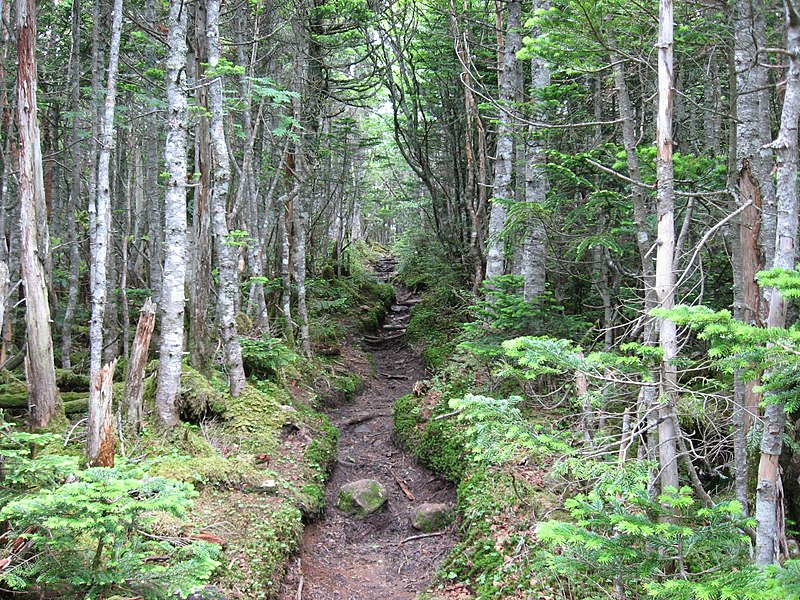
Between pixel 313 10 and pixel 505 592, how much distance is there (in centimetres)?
1145

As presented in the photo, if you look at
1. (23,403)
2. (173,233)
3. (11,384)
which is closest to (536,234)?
(173,233)

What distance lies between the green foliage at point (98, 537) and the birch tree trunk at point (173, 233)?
10.1 feet

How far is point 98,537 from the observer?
378 centimetres

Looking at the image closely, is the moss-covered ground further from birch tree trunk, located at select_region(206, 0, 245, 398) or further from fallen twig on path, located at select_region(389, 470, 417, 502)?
birch tree trunk, located at select_region(206, 0, 245, 398)

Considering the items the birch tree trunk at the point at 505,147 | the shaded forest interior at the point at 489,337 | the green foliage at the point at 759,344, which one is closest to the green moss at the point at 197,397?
the shaded forest interior at the point at 489,337

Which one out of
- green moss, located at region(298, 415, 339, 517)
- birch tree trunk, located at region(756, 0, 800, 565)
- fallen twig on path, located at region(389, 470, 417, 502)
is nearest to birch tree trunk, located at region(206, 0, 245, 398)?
green moss, located at region(298, 415, 339, 517)

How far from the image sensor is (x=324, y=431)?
9.32 m

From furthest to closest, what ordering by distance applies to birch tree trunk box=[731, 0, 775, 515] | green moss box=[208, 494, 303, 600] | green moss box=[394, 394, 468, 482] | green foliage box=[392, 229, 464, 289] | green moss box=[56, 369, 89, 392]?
green foliage box=[392, 229, 464, 289]
green moss box=[56, 369, 89, 392]
green moss box=[394, 394, 468, 482]
green moss box=[208, 494, 303, 600]
birch tree trunk box=[731, 0, 775, 515]

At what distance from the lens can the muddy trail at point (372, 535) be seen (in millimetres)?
6215

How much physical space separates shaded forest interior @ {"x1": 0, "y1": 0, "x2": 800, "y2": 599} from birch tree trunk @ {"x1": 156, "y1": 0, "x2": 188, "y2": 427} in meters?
0.03

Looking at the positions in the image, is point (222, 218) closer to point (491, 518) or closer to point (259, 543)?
point (259, 543)

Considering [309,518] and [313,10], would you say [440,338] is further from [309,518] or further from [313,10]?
[313,10]

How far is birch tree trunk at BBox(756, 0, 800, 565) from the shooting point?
9.76ft

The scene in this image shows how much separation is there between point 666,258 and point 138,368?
588 centimetres
